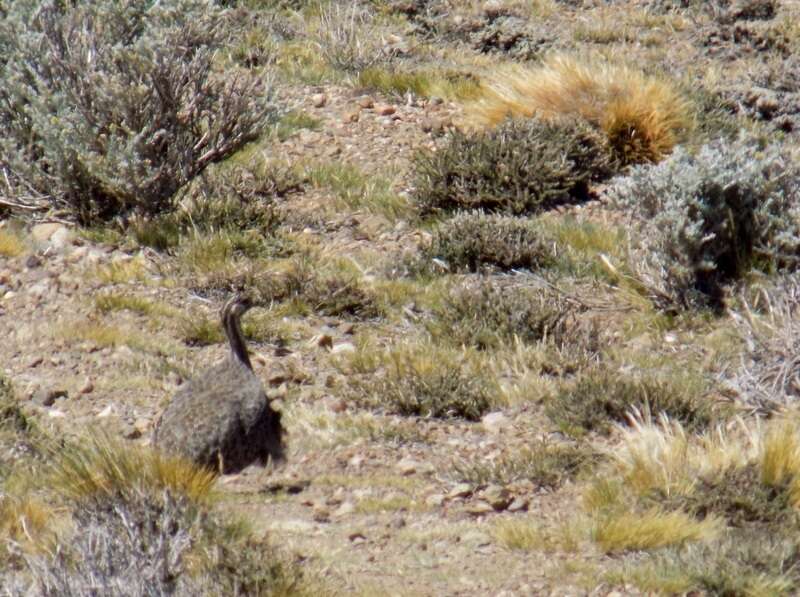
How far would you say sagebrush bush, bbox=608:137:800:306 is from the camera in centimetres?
804

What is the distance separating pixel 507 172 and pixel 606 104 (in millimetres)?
1227

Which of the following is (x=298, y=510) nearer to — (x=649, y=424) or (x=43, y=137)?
(x=649, y=424)

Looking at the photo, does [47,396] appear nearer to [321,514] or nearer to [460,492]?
[321,514]

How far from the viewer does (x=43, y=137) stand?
29.7ft

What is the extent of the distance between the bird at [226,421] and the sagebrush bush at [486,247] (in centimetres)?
246

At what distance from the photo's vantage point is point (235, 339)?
258 inches

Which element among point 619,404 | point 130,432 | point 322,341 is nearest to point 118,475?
point 130,432

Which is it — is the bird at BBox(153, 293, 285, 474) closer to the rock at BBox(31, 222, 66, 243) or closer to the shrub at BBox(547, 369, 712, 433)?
the shrub at BBox(547, 369, 712, 433)

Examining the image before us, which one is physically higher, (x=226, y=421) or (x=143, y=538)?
(x=143, y=538)

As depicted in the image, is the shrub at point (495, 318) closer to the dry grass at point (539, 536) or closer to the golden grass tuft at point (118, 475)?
the dry grass at point (539, 536)

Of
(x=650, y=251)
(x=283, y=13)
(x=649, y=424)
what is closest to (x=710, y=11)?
(x=283, y=13)

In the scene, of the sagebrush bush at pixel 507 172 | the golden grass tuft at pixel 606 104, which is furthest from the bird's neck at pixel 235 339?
the golden grass tuft at pixel 606 104

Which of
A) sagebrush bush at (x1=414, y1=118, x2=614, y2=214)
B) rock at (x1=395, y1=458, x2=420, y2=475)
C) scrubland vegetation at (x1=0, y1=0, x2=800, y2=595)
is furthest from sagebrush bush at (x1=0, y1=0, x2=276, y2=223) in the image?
rock at (x1=395, y1=458, x2=420, y2=475)

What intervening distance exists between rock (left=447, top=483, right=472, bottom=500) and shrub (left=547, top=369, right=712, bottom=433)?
3.01 feet
